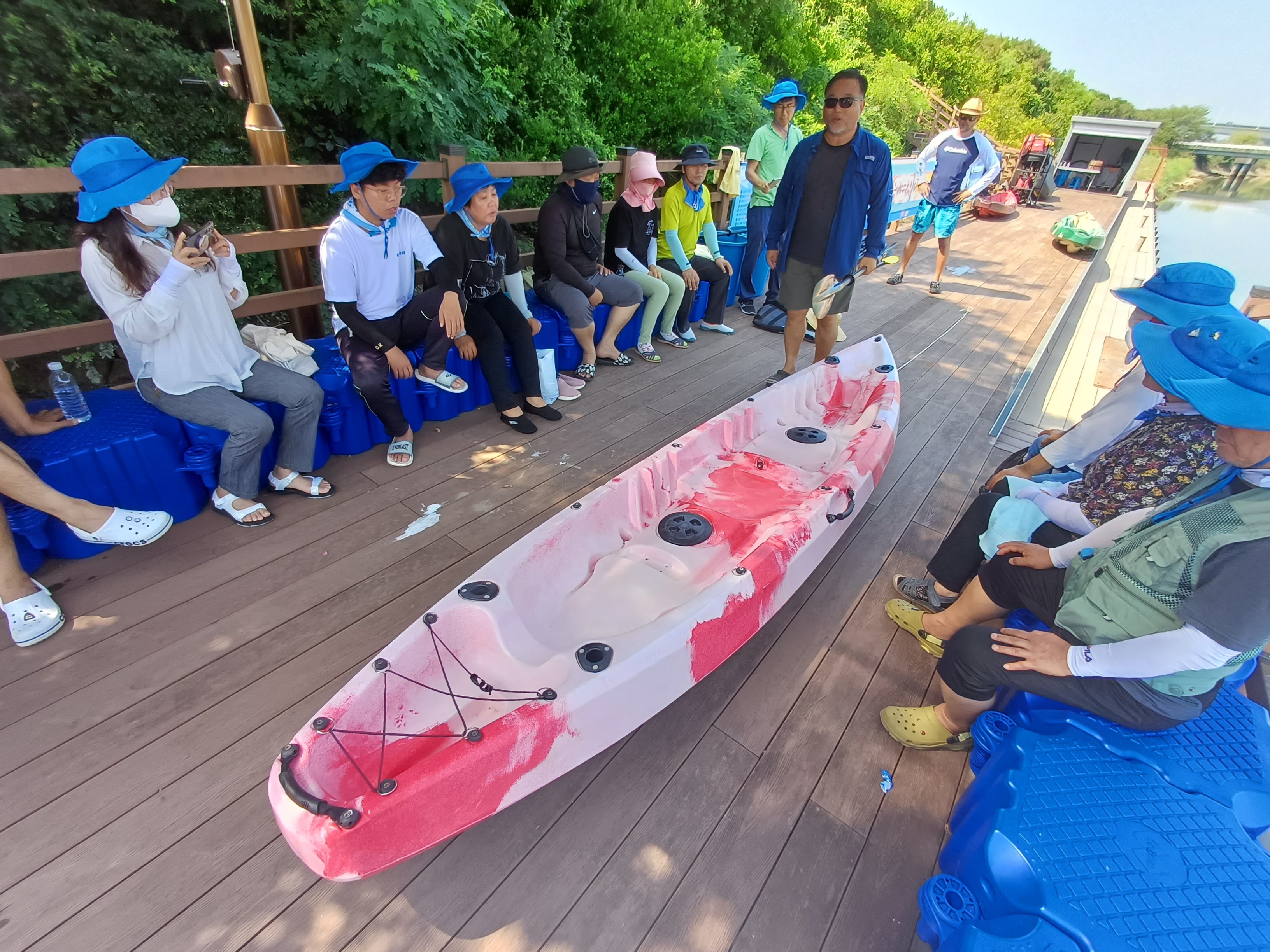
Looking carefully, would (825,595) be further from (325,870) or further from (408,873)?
(325,870)

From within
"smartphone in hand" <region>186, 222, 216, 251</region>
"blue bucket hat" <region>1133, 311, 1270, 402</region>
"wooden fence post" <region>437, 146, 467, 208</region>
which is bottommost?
"smartphone in hand" <region>186, 222, 216, 251</region>

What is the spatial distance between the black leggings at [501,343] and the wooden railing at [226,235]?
928 mm

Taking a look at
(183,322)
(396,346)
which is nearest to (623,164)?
(396,346)

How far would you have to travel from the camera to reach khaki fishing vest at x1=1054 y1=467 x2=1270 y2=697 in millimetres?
1445

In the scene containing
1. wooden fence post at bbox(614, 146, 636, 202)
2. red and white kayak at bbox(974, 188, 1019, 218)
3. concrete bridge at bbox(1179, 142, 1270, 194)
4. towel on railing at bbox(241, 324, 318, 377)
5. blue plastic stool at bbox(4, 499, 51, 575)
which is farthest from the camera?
concrete bridge at bbox(1179, 142, 1270, 194)

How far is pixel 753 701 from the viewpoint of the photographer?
2.27 metres

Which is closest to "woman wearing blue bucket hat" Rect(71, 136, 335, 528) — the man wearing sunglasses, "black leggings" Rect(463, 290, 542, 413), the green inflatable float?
"black leggings" Rect(463, 290, 542, 413)

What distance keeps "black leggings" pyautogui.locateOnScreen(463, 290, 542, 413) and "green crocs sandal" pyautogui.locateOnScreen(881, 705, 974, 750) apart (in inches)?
109

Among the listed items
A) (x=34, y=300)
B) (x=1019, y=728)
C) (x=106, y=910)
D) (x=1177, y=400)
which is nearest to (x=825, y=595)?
(x=1019, y=728)

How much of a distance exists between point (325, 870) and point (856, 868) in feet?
4.77

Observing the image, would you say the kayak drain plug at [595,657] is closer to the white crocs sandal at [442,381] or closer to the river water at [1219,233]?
the white crocs sandal at [442,381]

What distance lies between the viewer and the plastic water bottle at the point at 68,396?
2.55 metres

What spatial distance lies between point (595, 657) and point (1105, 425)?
222 cm

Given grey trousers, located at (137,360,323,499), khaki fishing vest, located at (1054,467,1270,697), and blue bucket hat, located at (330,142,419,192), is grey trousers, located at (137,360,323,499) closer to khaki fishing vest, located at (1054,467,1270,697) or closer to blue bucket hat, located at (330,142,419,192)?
blue bucket hat, located at (330,142,419,192)
